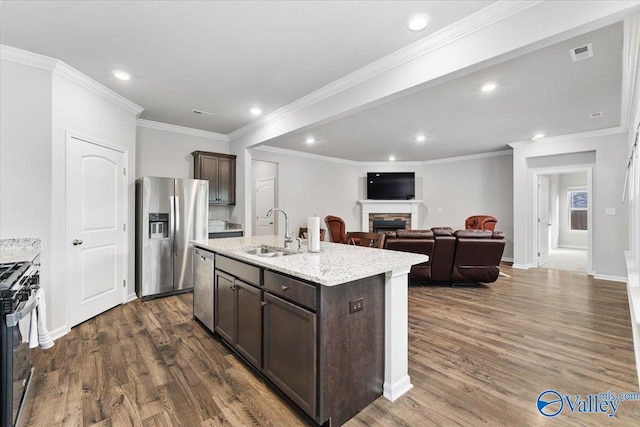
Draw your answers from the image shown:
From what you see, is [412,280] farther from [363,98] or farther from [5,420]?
[5,420]

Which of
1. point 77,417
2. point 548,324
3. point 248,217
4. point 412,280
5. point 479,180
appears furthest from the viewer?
point 479,180

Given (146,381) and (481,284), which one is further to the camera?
(481,284)

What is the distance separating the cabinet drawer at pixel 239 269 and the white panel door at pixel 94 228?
69.4 inches

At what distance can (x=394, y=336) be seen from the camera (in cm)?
191

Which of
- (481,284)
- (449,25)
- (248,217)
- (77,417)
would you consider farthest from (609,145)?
(77,417)

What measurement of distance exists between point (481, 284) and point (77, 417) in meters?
5.20

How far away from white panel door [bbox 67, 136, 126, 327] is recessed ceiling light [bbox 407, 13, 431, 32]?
3.50 meters

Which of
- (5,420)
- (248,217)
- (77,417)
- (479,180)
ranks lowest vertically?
(77,417)

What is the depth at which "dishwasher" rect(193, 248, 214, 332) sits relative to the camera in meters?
2.83

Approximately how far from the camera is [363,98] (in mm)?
3006

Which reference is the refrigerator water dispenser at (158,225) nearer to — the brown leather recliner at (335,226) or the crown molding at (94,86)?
the crown molding at (94,86)

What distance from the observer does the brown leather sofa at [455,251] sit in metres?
4.43

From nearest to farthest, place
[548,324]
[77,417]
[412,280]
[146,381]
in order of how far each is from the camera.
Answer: [77,417] < [146,381] < [548,324] < [412,280]

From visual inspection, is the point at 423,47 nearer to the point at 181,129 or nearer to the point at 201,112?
the point at 201,112
